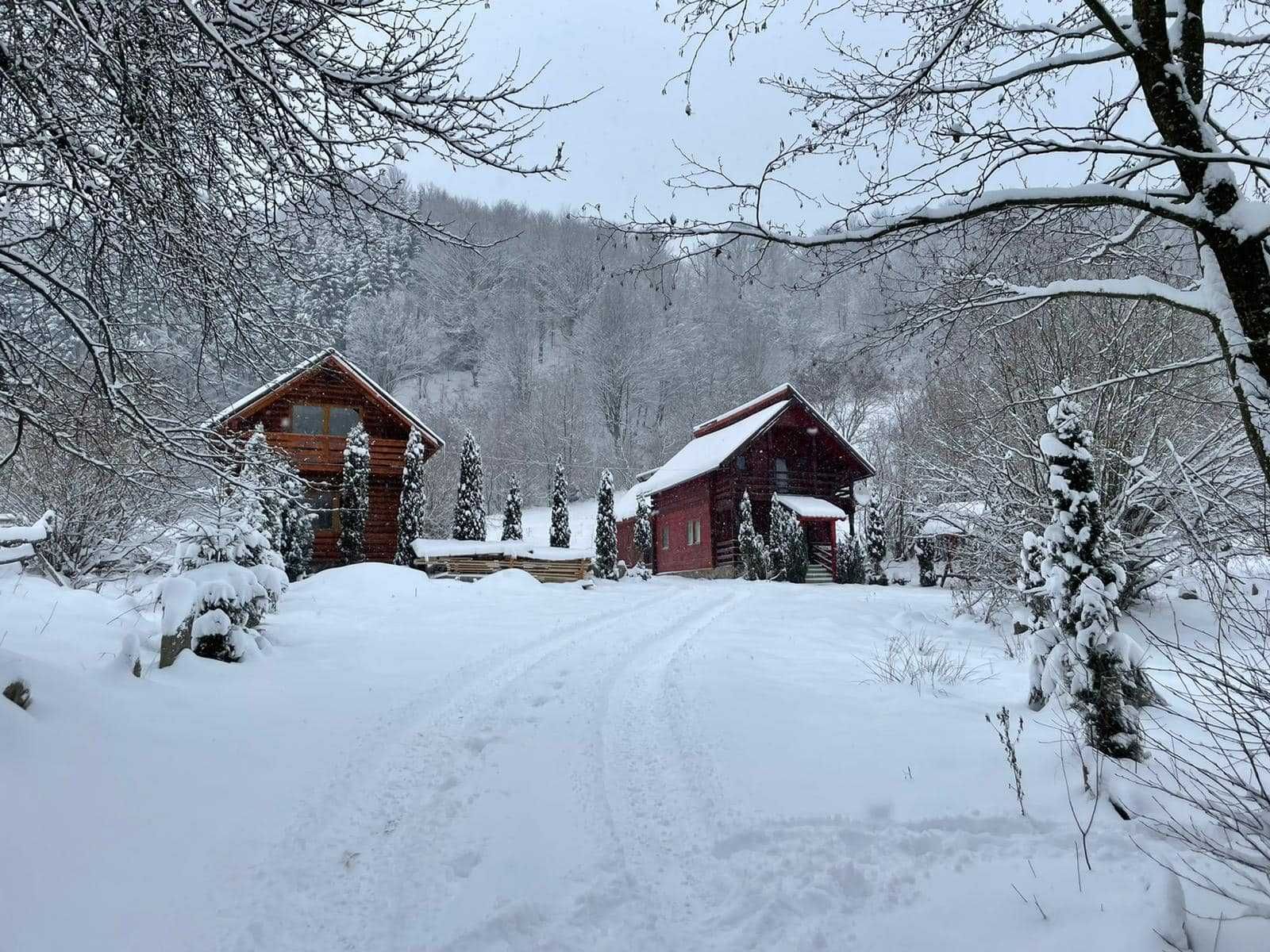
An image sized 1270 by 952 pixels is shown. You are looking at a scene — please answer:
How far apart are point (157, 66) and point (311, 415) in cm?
2119

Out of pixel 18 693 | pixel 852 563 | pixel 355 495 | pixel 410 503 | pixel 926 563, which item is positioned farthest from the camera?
pixel 852 563

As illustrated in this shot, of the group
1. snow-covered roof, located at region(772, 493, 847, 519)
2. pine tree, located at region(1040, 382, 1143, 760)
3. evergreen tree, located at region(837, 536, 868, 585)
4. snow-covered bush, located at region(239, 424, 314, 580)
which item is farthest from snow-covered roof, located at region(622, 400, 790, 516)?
pine tree, located at region(1040, 382, 1143, 760)

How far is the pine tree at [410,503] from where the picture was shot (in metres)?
22.6

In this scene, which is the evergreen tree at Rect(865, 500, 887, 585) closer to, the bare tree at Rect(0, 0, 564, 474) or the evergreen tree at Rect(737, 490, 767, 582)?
the evergreen tree at Rect(737, 490, 767, 582)

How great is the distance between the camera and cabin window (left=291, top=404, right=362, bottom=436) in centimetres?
2338

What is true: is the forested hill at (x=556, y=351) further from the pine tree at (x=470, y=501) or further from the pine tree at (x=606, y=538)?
the pine tree at (x=606, y=538)

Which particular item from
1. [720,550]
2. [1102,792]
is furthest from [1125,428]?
[720,550]

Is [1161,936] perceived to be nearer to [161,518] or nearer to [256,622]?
[256,622]

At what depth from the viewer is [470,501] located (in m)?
25.7

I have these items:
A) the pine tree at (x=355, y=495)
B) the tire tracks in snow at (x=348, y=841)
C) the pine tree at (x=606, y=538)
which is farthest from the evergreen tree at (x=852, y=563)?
the tire tracks in snow at (x=348, y=841)

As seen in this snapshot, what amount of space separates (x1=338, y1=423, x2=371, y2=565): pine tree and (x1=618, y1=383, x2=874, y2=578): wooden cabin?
1280 centimetres

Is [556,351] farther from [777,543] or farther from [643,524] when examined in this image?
[777,543]

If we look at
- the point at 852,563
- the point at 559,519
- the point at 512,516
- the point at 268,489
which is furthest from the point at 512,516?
the point at 268,489

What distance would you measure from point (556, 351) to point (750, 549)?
37.7 m
